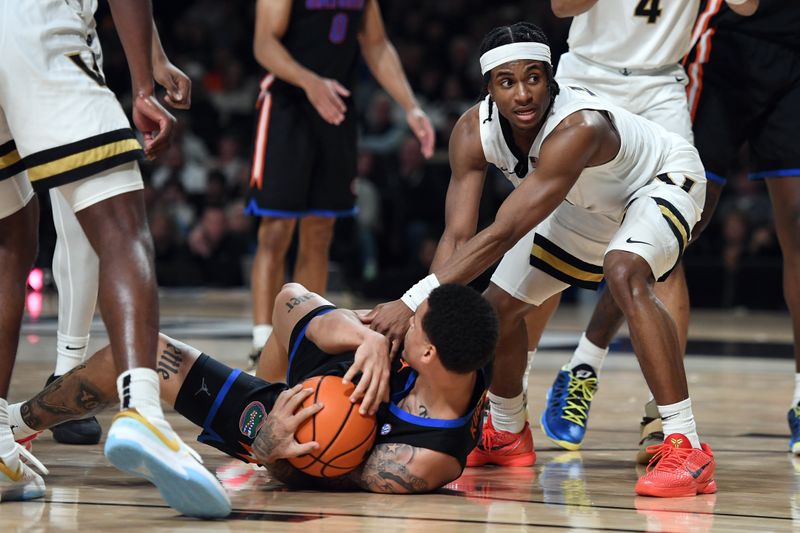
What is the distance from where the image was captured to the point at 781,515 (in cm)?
299

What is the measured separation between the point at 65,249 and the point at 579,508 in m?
1.94

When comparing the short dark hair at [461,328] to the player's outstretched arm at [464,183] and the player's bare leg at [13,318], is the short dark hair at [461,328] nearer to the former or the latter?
the player's outstretched arm at [464,183]

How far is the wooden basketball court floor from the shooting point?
2.77 metres

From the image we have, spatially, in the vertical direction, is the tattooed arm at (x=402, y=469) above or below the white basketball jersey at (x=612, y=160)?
below

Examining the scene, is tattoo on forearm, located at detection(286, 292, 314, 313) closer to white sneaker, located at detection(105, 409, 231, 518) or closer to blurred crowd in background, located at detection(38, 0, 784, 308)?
white sneaker, located at detection(105, 409, 231, 518)

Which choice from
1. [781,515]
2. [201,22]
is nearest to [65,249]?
[781,515]

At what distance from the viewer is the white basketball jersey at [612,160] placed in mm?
3643

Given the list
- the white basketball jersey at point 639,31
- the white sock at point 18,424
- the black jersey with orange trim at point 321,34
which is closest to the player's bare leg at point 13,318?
the white sock at point 18,424

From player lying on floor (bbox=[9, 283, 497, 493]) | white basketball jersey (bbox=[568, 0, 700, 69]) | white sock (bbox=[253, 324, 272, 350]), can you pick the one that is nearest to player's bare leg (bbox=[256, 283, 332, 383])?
player lying on floor (bbox=[9, 283, 497, 493])

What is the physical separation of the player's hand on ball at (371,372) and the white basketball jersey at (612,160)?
0.81m

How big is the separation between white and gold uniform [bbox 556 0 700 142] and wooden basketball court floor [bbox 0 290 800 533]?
45.2 inches

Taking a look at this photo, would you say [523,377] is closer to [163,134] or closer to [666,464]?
[666,464]

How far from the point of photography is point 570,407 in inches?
165

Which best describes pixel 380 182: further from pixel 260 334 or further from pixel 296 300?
pixel 296 300
